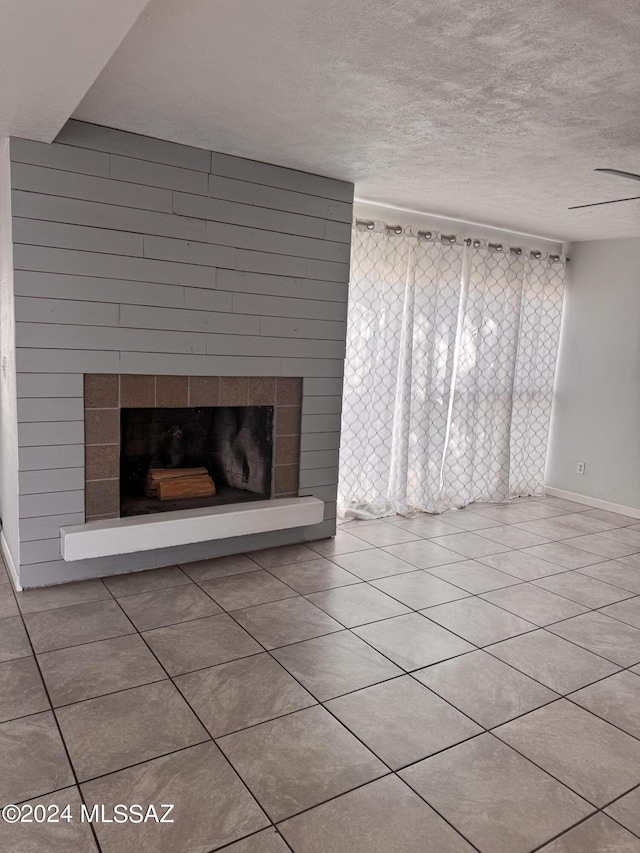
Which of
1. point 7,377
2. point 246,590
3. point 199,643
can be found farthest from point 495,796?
point 7,377

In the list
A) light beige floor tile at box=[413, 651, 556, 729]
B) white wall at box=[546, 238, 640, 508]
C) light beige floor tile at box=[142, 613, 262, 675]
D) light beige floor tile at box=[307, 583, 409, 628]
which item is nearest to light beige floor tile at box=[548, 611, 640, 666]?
light beige floor tile at box=[413, 651, 556, 729]

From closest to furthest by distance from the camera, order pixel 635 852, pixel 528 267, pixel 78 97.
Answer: pixel 635 852, pixel 78 97, pixel 528 267

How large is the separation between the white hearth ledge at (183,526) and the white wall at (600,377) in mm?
2844

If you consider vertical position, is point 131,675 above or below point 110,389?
below

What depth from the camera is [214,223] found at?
3.37 meters

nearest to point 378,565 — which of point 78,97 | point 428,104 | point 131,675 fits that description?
point 131,675

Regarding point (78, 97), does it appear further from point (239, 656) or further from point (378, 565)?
point (378, 565)

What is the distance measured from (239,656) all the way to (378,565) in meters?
1.34

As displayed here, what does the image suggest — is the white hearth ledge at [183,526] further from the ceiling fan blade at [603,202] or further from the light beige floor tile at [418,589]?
the ceiling fan blade at [603,202]

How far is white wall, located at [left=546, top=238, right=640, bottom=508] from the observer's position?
511cm

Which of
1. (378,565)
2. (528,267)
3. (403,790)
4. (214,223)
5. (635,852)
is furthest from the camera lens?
(528,267)

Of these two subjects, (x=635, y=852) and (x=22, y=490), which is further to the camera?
(x=22, y=490)

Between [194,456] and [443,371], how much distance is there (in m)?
2.12

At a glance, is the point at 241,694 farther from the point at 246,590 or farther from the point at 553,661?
the point at 553,661
